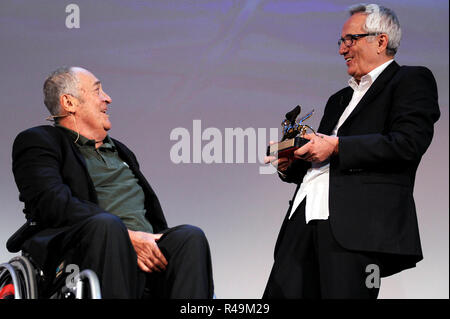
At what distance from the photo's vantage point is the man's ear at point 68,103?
101 inches

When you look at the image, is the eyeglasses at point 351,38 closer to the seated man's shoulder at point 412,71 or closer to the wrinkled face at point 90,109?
the seated man's shoulder at point 412,71

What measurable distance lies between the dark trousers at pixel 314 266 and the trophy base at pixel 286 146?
0.21 meters

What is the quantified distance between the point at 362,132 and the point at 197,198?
4.11 ft

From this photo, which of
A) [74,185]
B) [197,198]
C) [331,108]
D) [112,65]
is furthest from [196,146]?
[74,185]

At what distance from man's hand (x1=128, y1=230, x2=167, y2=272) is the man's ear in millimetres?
598

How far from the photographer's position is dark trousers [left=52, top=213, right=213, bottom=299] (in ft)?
6.44

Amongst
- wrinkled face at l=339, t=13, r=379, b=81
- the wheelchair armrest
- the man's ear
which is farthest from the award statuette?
the wheelchair armrest

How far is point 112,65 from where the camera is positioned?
132 inches

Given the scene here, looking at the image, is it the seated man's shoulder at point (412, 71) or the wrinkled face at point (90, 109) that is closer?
the seated man's shoulder at point (412, 71)

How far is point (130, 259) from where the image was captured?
6.61 ft

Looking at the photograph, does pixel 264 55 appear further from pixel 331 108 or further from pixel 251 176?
pixel 331 108

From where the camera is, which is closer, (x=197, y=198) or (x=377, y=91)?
(x=377, y=91)

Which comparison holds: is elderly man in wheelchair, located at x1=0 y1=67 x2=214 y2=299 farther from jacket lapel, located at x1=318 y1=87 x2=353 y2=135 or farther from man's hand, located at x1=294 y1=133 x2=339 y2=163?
jacket lapel, located at x1=318 y1=87 x2=353 y2=135


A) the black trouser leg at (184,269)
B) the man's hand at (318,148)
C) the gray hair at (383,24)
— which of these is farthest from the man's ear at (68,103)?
the gray hair at (383,24)
